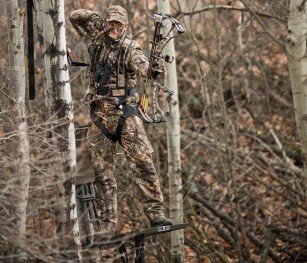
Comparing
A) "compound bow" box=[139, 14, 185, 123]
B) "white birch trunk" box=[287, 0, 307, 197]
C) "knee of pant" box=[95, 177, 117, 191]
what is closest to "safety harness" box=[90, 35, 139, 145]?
"compound bow" box=[139, 14, 185, 123]

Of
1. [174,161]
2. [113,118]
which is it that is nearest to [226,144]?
[174,161]

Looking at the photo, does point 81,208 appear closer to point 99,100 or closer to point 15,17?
point 99,100

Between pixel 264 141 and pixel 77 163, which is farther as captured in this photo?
pixel 264 141

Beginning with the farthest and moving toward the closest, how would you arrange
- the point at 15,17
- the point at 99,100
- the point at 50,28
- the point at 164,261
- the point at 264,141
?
the point at 264,141
the point at 164,261
the point at 15,17
the point at 99,100
the point at 50,28

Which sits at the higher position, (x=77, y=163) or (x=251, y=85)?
(x=251, y=85)

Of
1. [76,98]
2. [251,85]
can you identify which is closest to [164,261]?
[76,98]

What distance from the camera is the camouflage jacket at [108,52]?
24.9 ft

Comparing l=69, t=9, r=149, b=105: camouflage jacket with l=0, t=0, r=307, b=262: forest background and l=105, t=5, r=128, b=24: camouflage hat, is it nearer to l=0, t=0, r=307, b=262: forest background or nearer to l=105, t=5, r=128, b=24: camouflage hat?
l=105, t=5, r=128, b=24: camouflage hat

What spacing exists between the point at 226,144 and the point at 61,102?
14.5 feet

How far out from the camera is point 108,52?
25.5ft

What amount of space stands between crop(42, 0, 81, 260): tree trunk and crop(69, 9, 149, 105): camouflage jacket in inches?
22.8

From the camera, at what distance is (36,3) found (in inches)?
288

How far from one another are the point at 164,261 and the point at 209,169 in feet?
12.4

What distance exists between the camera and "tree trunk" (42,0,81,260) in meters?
7.23
